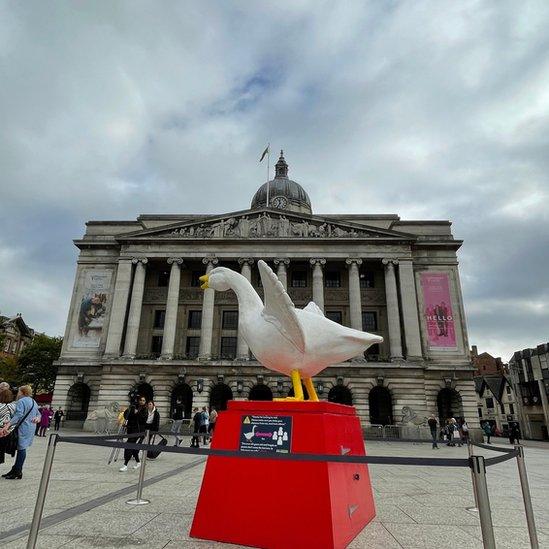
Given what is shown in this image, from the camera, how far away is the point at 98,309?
35656 millimetres

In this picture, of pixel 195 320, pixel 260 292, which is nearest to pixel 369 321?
pixel 260 292

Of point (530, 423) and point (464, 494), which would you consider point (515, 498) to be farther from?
point (530, 423)

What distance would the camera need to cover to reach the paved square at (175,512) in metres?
4.82

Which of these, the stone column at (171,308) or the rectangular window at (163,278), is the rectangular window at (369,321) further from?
the rectangular window at (163,278)

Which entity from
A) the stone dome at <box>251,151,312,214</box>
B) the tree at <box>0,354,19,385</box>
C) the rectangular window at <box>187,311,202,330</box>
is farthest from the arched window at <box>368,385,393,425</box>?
the tree at <box>0,354,19,385</box>

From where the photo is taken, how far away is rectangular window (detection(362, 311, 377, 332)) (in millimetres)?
36688

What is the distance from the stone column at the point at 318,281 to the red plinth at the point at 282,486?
94.8 ft

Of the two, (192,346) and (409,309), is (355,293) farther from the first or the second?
(192,346)

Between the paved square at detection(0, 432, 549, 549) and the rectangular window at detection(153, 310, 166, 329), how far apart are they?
27032 millimetres

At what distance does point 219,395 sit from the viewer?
33875 millimetres

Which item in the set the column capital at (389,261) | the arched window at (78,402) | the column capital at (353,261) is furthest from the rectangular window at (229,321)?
the column capital at (389,261)

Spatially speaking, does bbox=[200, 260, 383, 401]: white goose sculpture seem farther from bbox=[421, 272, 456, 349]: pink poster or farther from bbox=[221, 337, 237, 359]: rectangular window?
bbox=[421, 272, 456, 349]: pink poster

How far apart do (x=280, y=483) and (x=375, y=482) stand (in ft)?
19.4

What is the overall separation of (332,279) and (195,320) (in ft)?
44.7
